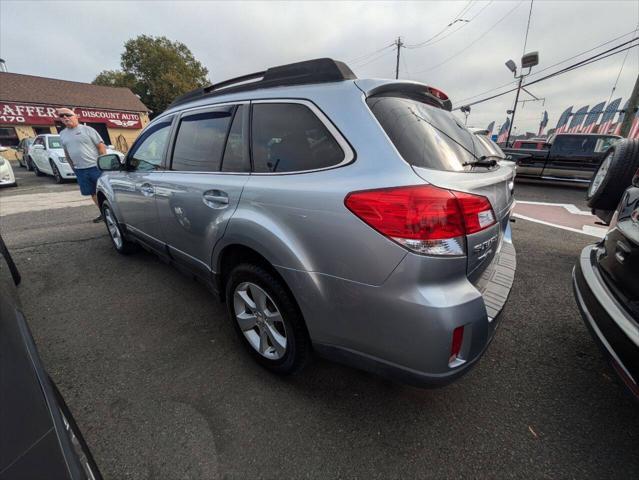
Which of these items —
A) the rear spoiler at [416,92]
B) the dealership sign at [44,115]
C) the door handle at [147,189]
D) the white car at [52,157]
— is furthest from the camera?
the dealership sign at [44,115]

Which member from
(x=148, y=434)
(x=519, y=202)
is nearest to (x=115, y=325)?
(x=148, y=434)

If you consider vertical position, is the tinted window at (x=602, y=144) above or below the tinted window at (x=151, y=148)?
below

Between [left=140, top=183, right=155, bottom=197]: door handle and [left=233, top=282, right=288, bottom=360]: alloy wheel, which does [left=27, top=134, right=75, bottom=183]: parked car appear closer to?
[left=140, top=183, right=155, bottom=197]: door handle

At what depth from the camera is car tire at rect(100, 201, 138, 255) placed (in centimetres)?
381

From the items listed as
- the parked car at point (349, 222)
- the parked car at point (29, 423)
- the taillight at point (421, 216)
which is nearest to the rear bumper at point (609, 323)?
the parked car at point (349, 222)

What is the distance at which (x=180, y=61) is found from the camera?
42719 mm

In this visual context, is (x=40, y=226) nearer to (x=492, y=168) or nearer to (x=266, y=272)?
→ (x=266, y=272)

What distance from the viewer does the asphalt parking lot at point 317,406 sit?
145 cm

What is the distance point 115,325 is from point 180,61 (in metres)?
51.5

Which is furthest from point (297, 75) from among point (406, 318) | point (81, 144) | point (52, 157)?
point (52, 157)

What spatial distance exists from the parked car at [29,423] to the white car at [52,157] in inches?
436

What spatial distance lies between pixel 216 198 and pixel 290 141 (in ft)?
2.20

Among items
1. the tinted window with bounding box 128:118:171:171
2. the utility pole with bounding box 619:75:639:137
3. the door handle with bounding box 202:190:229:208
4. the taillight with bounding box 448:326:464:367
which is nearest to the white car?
the tinted window with bounding box 128:118:171:171

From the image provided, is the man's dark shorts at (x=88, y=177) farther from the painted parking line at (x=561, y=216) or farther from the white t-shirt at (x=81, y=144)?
the painted parking line at (x=561, y=216)
